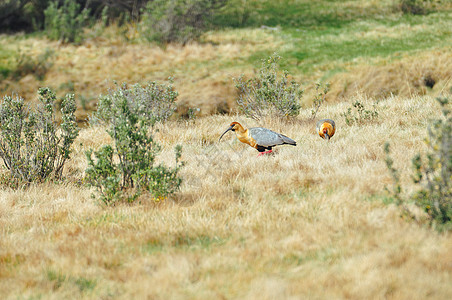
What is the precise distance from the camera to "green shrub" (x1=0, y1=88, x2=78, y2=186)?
599cm

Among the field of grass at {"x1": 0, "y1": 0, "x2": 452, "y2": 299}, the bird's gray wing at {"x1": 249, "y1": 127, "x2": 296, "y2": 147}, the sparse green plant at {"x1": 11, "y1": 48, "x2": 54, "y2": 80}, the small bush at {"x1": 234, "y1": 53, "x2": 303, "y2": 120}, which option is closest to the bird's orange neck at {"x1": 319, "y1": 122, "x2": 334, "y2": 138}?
the field of grass at {"x1": 0, "y1": 0, "x2": 452, "y2": 299}

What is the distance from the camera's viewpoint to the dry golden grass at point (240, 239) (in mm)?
3059

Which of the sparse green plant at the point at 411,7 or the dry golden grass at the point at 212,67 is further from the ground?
the sparse green plant at the point at 411,7

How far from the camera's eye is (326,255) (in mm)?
3404

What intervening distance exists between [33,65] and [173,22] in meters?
6.43

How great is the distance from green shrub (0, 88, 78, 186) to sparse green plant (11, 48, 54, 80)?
1218 centimetres

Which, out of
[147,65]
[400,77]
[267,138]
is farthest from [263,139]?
[147,65]

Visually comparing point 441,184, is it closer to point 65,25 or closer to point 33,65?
point 33,65

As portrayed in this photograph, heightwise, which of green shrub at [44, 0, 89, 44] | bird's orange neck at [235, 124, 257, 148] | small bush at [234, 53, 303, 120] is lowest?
bird's orange neck at [235, 124, 257, 148]

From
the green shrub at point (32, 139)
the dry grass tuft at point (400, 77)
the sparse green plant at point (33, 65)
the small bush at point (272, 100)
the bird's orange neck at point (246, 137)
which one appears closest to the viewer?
the green shrub at point (32, 139)

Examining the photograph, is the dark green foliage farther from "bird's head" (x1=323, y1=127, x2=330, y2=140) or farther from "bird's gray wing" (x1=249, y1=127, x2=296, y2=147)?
"bird's head" (x1=323, y1=127, x2=330, y2=140)

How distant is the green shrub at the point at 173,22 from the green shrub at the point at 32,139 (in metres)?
14.2

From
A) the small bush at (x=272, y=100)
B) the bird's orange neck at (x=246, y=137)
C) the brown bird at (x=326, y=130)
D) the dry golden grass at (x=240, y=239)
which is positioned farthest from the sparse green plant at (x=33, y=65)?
the brown bird at (x=326, y=130)

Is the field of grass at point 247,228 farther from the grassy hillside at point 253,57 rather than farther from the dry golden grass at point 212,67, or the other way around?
the grassy hillside at point 253,57
